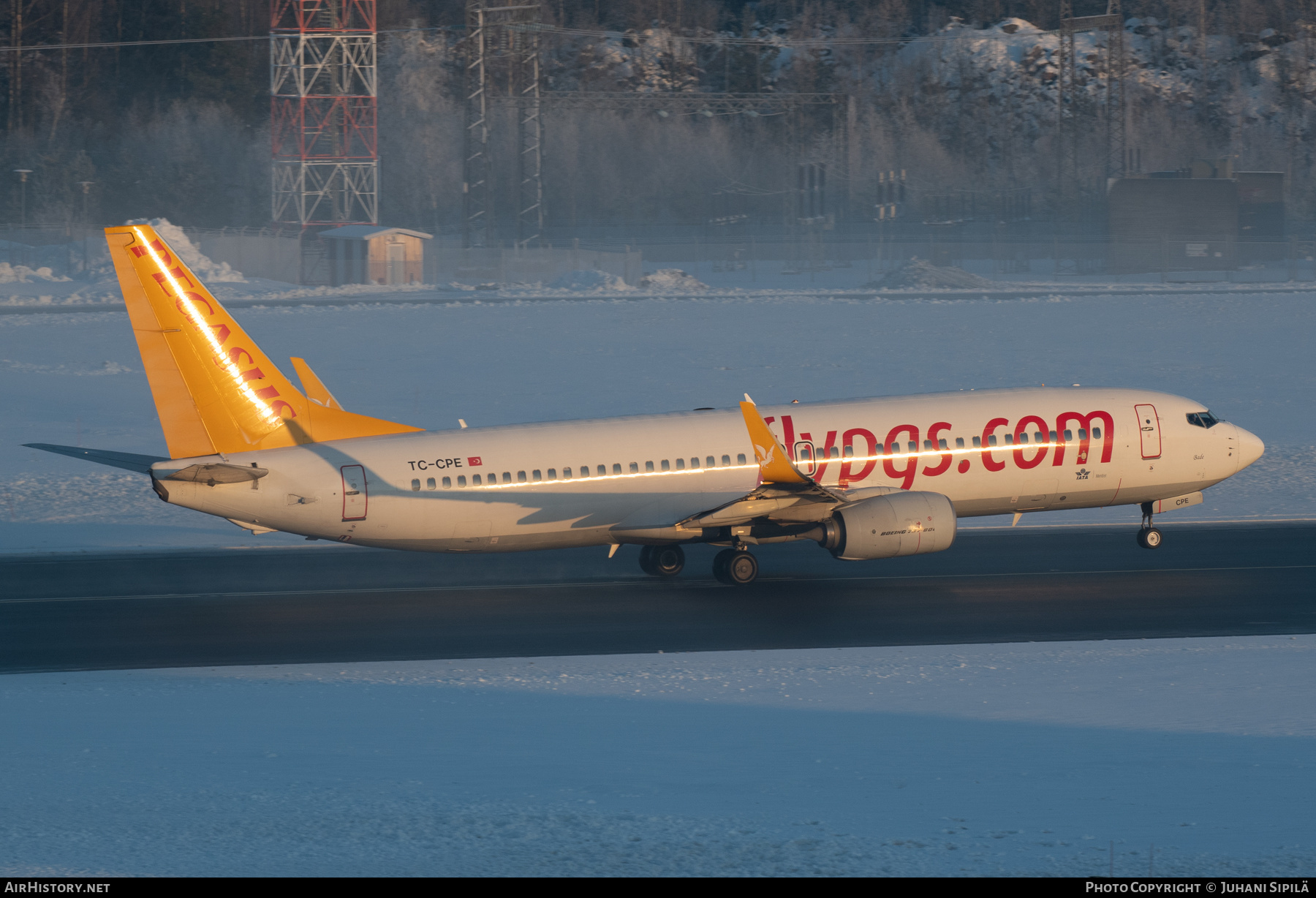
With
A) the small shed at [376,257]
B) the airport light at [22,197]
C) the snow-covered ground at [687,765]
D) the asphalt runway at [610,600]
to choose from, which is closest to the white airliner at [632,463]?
the asphalt runway at [610,600]

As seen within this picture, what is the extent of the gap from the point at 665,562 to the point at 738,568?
6.14ft

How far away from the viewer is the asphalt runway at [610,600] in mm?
26125

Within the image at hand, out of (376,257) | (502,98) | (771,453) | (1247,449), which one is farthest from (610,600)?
(502,98)

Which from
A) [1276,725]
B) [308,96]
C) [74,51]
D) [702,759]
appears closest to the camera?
[702,759]

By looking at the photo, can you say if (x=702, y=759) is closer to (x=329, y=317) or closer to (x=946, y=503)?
(x=946, y=503)

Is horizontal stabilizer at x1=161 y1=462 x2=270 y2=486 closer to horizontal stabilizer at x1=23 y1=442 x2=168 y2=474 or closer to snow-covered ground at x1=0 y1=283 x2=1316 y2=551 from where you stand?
horizontal stabilizer at x1=23 y1=442 x2=168 y2=474

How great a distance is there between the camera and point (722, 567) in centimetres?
3109

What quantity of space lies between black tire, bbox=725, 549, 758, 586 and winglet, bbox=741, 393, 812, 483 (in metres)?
1.94

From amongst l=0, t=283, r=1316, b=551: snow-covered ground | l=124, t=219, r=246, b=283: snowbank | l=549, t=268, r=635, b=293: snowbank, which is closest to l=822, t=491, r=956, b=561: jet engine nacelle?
l=0, t=283, r=1316, b=551: snow-covered ground

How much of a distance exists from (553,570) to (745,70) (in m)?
148

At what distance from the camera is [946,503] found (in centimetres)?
3006

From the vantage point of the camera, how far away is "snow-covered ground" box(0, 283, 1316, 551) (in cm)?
4391

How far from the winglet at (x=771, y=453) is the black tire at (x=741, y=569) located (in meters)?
1.94

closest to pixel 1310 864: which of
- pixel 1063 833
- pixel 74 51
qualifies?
pixel 1063 833
